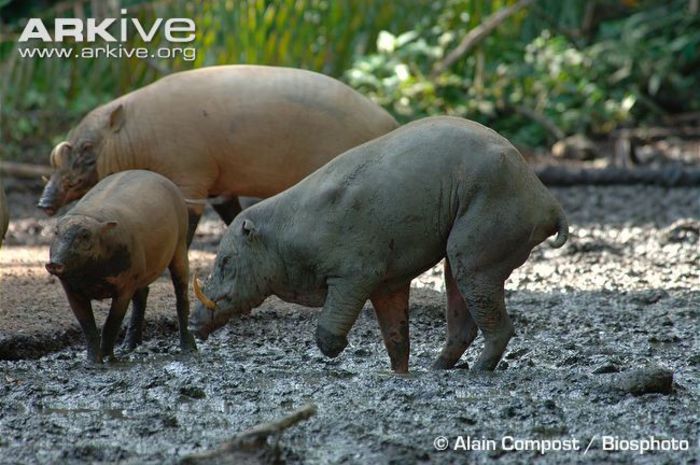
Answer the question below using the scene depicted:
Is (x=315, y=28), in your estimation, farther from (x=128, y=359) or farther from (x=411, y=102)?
(x=128, y=359)

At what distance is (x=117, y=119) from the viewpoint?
28.2 feet

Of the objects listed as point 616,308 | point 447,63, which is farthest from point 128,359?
point 447,63

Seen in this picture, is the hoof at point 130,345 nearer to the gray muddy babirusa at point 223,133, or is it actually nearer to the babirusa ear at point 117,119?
the gray muddy babirusa at point 223,133

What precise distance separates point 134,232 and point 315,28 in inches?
300

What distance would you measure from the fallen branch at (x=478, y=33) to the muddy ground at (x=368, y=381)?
5947 mm

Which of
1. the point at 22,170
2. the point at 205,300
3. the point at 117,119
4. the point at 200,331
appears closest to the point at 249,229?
the point at 205,300

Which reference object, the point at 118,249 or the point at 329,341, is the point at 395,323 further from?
the point at 118,249

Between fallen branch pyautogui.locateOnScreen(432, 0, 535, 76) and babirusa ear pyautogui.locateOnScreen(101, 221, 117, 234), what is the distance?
30.6ft

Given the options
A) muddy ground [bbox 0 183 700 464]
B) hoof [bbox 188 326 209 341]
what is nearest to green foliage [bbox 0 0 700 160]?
muddy ground [bbox 0 183 700 464]

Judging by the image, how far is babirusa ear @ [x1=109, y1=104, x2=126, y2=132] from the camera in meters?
8.59

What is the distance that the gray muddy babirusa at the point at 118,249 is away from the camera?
6.19 m

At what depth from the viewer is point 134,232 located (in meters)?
6.46

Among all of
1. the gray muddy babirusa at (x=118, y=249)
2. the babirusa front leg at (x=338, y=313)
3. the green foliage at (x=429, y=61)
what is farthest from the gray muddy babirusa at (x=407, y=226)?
the green foliage at (x=429, y=61)

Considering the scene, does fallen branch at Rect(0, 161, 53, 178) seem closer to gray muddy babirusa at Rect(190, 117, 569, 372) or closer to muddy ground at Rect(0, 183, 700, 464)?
muddy ground at Rect(0, 183, 700, 464)
